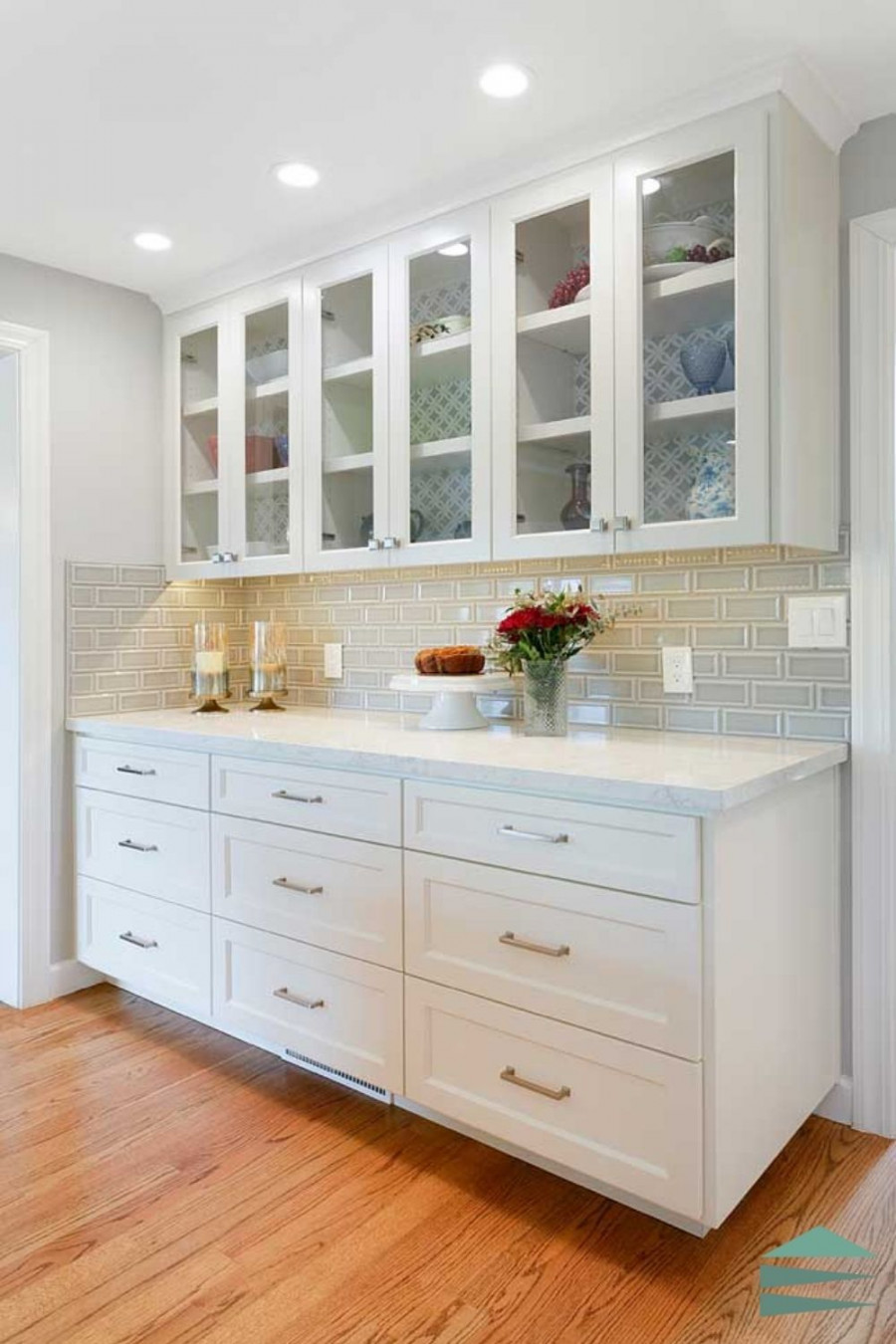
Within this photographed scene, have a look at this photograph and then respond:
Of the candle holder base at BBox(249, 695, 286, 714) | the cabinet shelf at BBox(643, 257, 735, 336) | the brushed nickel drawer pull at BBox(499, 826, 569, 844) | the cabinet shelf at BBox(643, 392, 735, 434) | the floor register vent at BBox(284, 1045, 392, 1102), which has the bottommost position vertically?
the floor register vent at BBox(284, 1045, 392, 1102)

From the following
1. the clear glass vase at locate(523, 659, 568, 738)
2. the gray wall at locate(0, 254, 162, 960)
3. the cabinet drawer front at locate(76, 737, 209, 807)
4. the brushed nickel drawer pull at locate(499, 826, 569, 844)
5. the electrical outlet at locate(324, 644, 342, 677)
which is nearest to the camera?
the brushed nickel drawer pull at locate(499, 826, 569, 844)

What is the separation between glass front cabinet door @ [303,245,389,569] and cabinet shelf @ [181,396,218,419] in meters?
0.46

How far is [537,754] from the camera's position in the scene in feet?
6.68

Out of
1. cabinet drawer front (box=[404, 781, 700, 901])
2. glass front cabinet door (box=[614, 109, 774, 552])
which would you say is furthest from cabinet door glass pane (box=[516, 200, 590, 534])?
cabinet drawer front (box=[404, 781, 700, 901])

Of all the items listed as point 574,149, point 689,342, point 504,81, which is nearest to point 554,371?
point 689,342

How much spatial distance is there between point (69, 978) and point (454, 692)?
1662mm

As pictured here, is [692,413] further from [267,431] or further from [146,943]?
[146,943]

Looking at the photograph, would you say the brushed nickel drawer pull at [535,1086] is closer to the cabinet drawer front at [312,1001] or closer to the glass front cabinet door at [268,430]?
the cabinet drawer front at [312,1001]

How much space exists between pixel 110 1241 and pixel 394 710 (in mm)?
1639

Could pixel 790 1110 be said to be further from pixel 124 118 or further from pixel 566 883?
pixel 124 118

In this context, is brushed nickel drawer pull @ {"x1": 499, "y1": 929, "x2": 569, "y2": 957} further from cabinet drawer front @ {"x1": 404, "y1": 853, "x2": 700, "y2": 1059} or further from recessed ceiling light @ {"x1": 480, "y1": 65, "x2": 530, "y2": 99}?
recessed ceiling light @ {"x1": 480, "y1": 65, "x2": 530, "y2": 99}

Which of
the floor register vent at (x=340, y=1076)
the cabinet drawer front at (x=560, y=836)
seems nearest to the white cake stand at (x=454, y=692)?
the cabinet drawer front at (x=560, y=836)

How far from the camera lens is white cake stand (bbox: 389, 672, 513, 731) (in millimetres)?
2451

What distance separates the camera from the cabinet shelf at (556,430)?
2.20m
